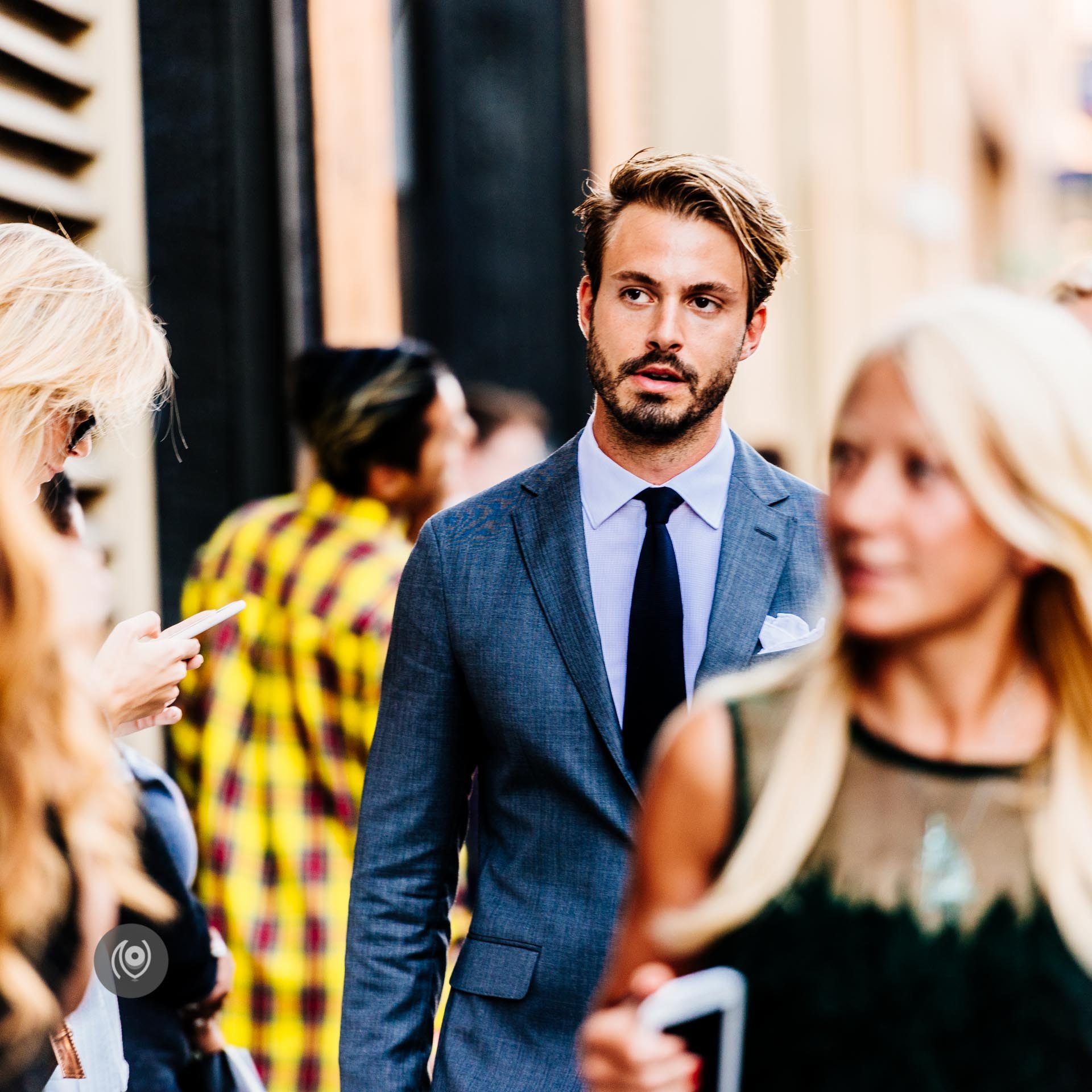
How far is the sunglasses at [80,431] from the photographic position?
8.36 feet

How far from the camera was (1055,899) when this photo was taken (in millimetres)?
1499

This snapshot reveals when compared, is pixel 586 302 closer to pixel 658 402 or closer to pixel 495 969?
pixel 658 402

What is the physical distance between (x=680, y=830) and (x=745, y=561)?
1.11m

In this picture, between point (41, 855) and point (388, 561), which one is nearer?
point (41, 855)

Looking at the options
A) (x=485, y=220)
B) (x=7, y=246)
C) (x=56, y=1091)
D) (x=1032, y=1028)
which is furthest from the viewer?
(x=485, y=220)

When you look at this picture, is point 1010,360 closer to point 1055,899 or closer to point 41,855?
point 1055,899

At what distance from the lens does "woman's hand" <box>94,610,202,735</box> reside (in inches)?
99.8

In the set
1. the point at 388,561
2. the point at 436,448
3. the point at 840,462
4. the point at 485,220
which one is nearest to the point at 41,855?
the point at 840,462

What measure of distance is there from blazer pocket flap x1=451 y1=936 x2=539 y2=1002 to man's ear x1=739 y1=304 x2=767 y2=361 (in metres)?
1.05

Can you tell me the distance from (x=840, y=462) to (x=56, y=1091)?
1.53m

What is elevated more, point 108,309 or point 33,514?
point 108,309

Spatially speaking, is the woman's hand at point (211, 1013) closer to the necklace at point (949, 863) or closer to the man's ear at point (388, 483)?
the man's ear at point (388, 483)

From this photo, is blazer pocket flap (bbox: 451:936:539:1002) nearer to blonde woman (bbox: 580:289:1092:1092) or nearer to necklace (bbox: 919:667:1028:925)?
blonde woman (bbox: 580:289:1092:1092)

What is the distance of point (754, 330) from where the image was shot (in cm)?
282
